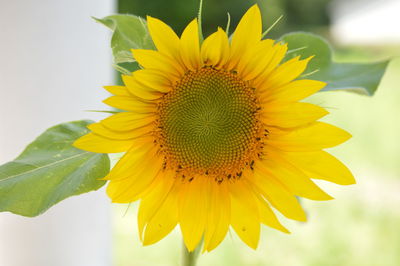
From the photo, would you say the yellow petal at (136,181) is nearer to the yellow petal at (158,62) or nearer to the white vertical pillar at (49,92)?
the yellow petal at (158,62)

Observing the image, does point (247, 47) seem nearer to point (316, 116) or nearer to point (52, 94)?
point (316, 116)

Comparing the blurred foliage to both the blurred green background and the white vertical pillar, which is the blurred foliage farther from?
Answer: the white vertical pillar

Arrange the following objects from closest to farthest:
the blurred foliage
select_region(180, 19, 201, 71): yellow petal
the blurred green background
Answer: select_region(180, 19, 201, 71): yellow petal, the blurred green background, the blurred foliage

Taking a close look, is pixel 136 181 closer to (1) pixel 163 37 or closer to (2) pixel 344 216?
(1) pixel 163 37

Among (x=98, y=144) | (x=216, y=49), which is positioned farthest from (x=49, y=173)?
(x=216, y=49)

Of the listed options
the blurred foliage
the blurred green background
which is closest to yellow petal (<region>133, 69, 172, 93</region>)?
the blurred green background
